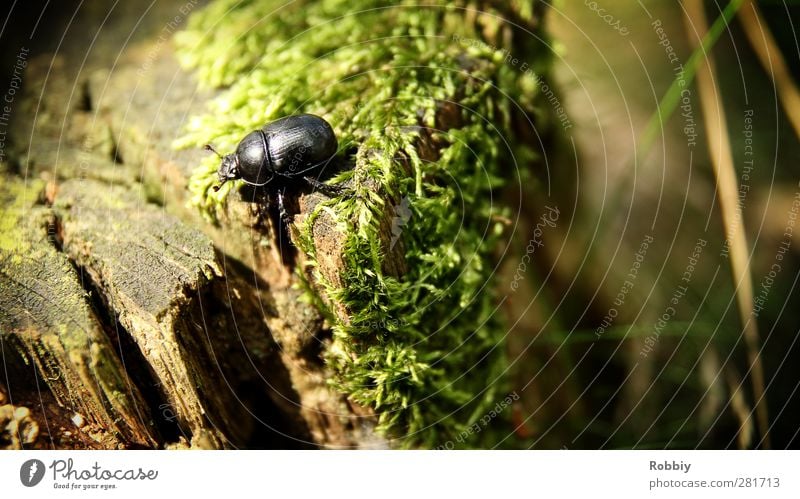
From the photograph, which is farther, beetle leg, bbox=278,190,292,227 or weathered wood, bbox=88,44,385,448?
weathered wood, bbox=88,44,385,448
